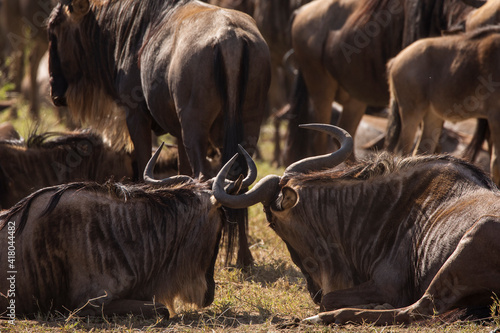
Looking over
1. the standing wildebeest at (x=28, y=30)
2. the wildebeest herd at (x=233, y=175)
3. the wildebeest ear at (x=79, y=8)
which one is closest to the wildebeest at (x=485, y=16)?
the wildebeest herd at (x=233, y=175)

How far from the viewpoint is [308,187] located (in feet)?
13.9

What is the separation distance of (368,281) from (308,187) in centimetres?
63

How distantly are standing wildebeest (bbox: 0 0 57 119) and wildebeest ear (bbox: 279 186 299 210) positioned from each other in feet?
25.6

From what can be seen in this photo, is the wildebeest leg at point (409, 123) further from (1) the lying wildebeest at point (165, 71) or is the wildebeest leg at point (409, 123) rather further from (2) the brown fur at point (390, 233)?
(2) the brown fur at point (390, 233)

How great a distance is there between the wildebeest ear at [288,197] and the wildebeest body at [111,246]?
1.46 feet

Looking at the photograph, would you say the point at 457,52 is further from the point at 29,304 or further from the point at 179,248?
the point at 29,304

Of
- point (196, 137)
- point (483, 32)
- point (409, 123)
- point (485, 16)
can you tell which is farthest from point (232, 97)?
point (485, 16)

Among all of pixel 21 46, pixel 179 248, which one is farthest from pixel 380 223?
pixel 21 46

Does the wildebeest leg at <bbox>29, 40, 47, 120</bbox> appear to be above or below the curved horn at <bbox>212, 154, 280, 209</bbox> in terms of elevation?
below

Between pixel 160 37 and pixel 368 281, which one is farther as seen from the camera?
pixel 160 37

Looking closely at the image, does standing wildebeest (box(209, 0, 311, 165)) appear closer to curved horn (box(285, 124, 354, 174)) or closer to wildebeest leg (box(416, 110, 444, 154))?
wildebeest leg (box(416, 110, 444, 154))

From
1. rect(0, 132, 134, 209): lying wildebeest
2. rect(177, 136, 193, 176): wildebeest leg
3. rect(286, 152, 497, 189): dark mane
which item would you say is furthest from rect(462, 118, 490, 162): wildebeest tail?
rect(0, 132, 134, 209): lying wildebeest

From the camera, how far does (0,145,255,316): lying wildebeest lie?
4.11m

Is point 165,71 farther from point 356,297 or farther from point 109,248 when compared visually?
point 356,297
